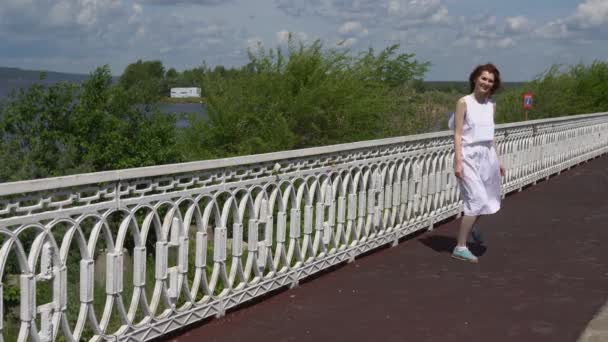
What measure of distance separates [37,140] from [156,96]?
264 centimetres

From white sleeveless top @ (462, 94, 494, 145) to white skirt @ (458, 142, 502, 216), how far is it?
7 cm

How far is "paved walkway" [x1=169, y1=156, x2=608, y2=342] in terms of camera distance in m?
5.43

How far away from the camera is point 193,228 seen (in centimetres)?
975

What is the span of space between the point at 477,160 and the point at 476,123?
1.21 feet

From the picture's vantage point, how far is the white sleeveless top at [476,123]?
7.73m

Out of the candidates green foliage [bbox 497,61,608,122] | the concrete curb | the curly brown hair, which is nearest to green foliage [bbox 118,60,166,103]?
the curly brown hair

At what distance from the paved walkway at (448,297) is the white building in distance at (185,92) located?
22.8ft

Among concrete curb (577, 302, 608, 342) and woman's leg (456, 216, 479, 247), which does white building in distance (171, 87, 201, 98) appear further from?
concrete curb (577, 302, 608, 342)

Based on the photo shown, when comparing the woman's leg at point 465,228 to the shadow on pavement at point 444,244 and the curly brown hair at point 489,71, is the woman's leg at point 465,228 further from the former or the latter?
the curly brown hair at point 489,71

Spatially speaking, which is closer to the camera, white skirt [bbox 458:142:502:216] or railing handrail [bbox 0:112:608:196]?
railing handrail [bbox 0:112:608:196]

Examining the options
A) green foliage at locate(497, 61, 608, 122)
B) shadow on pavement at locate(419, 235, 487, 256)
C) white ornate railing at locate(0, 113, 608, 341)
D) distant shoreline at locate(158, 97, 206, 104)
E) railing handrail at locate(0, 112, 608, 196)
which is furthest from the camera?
green foliage at locate(497, 61, 608, 122)

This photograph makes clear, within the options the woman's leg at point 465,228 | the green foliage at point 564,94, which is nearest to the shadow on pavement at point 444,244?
the woman's leg at point 465,228

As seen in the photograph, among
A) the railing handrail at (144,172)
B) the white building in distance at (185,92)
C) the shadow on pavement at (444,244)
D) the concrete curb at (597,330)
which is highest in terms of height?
the white building in distance at (185,92)

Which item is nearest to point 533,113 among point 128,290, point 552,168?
point 552,168
